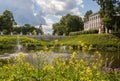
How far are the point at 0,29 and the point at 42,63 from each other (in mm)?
108519

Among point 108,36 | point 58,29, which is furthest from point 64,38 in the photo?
point 58,29

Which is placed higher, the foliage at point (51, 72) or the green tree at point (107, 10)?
the green tree at point (107, 10)

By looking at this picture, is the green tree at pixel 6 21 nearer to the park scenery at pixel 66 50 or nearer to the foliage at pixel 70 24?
the park scenery at pixel 66 50

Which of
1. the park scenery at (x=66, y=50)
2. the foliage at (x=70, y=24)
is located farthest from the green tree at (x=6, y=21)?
the foliage at (x=70, y=24)

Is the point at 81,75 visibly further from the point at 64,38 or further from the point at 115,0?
the point at 64,38

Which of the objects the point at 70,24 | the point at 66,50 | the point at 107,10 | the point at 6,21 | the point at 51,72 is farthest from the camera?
the point at 70,24

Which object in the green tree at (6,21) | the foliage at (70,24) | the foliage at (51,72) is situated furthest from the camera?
the foliage at (70,24)

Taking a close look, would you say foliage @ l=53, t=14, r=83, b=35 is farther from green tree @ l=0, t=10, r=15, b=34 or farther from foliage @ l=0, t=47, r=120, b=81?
foliage @ l=0, t=47, r=120, b=81

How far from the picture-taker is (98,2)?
89375 mm

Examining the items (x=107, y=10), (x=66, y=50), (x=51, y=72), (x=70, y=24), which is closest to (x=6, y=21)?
(x=70, y=24)

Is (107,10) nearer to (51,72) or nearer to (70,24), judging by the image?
(70,24)

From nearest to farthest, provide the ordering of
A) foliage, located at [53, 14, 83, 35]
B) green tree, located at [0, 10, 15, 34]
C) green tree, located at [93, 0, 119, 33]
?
1. green tree, located at [93, 0, 119, 33]
2. green tree, located at [0, 10, 15, 34]
3. foliage, located at [53, 14, 83, 35]

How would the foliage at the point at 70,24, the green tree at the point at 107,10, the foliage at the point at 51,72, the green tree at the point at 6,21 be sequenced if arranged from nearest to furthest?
the foliage at the point at 51,72, the green tree at the point at 107,10, the green tree at the point at 6,21, the foliage at the point at 70,24

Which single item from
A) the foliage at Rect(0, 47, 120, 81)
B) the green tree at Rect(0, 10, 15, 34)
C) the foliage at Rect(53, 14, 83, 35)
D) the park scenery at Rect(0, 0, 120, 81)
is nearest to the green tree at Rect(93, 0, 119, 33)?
the park scenery at Rect(0, 0, 120, 81)
